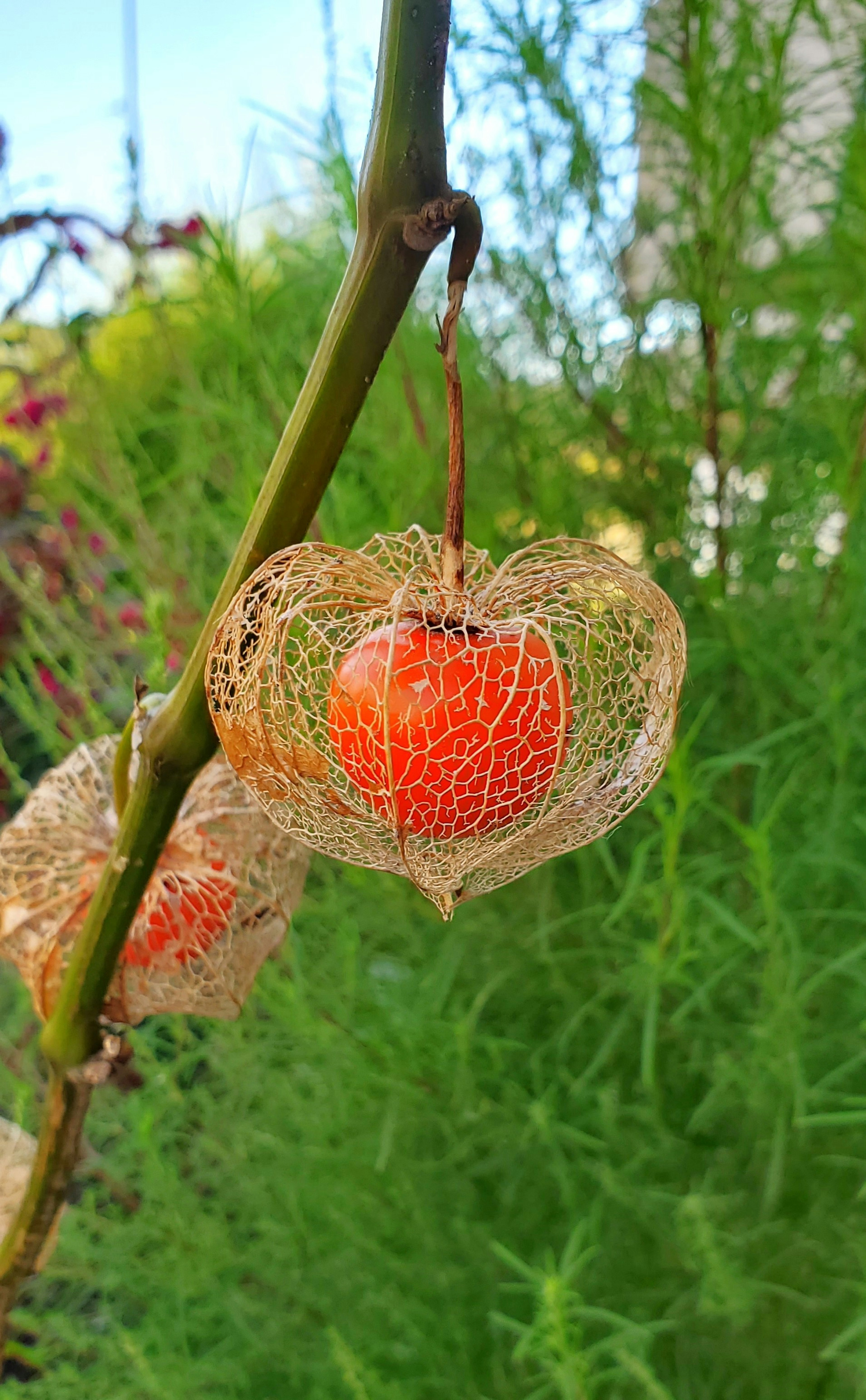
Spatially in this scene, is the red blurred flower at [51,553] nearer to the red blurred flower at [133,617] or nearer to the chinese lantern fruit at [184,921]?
the red blurred flower at [133,617]

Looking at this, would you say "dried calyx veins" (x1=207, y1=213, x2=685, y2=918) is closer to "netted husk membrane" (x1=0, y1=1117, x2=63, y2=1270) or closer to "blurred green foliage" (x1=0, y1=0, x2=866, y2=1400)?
"blurred green foliage" (x1=0, y1=0, x2=866, y2=1400)

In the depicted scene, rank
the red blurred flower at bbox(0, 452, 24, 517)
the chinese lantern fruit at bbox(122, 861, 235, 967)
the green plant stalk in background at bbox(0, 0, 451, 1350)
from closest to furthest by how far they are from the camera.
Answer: the green plant stalk in background at bbox(0, 0, 451, 1350), the chinese lantern fruit at bbox(122, 861, 235, 967), the red blurred flower at bbox(0, 452, 24, 517)

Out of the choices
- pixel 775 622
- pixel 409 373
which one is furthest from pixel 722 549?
pixel 409 373

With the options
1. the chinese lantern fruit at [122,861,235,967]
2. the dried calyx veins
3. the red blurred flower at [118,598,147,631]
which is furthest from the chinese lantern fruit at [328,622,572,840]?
the red blurred flower at [118,598,147,631]

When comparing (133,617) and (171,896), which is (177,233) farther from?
(171,896)

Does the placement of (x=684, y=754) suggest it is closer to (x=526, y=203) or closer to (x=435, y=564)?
(x=435, y=564)

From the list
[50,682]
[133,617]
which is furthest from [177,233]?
[50,682]
